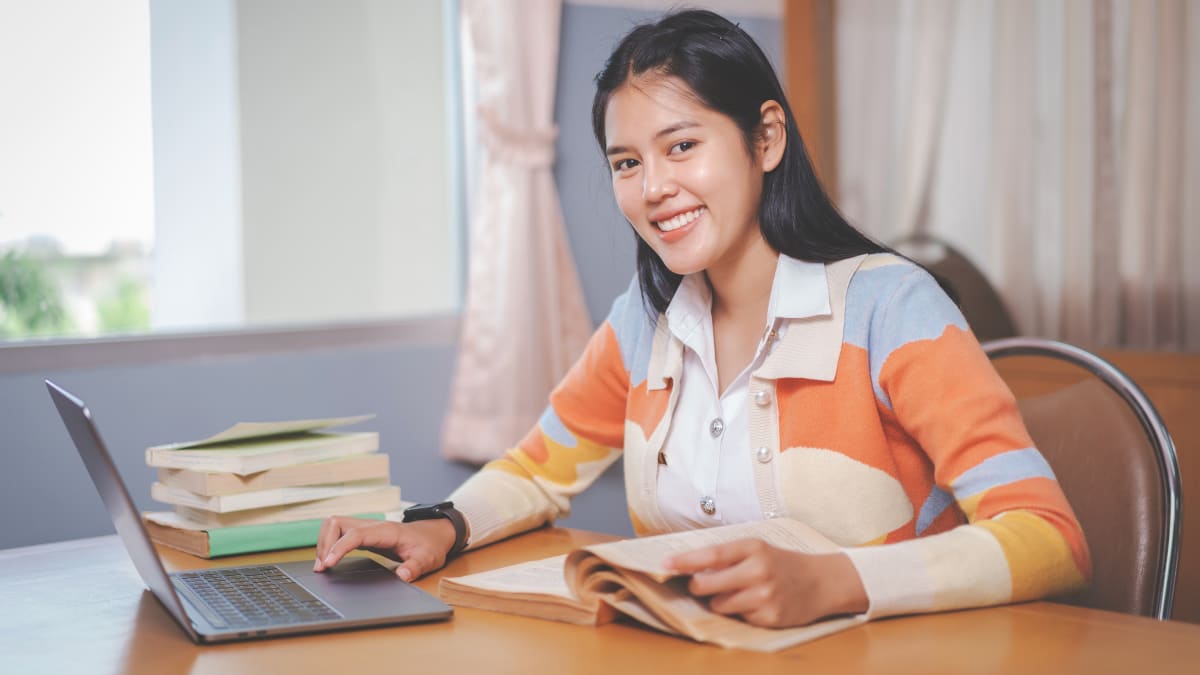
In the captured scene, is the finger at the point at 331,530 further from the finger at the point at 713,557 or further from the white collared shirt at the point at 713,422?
the finger at the point at 713,557

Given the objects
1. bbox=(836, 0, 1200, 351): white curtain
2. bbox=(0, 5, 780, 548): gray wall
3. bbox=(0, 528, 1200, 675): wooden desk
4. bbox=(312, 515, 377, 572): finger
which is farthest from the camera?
bbox=(836, 0, 1200, 351): white curtain

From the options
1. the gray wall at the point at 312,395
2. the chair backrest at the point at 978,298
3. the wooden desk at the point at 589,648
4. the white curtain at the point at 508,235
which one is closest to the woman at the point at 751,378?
the wooden desk at the point at 589,648

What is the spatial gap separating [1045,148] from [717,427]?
1.77 metres

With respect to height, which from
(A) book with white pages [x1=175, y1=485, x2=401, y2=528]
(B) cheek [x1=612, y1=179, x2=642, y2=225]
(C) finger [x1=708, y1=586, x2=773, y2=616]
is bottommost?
(A) book with white pages [x1=175, y1=485, x2=401, y2=528]

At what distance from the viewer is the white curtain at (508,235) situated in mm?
2842

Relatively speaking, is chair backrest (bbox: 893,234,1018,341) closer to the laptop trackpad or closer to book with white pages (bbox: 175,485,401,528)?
book with white pages (bbox: 175,485,401,528)

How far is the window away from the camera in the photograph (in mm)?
2385

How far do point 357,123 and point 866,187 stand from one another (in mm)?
1329

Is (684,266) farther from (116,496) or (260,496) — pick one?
(116,496)

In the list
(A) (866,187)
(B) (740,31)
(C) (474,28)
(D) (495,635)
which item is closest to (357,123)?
(C) (474,28)

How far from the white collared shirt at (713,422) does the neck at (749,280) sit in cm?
4

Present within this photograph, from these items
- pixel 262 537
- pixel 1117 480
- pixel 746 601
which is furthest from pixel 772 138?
pixel 262 537

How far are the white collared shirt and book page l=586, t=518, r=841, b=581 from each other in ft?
0.45

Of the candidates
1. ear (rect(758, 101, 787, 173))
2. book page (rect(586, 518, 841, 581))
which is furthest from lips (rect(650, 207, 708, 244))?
book page (rect(586, 518, 841, 581))
